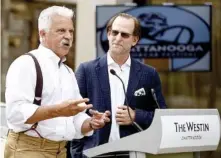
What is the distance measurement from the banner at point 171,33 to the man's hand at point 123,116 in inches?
140

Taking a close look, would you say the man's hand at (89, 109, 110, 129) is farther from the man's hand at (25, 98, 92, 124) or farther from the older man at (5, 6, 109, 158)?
the man's hand at (25, 98, 92, 124)

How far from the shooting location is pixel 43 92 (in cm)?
291

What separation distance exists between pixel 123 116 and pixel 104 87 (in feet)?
0.93

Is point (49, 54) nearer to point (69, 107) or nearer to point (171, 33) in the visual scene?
point (69, 107)

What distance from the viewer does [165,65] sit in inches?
284

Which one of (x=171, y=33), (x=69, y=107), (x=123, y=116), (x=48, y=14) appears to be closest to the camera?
(x=69, y=107)

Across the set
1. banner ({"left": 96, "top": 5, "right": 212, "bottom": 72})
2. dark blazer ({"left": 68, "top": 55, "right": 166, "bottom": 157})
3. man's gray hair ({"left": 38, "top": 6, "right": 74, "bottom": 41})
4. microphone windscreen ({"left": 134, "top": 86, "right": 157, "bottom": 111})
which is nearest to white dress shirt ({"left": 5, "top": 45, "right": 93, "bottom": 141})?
man's gray hair ({"left": 38, "top": 6, "right": 74, "bottom": 41})

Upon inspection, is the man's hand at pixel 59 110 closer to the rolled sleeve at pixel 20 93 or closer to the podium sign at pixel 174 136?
the rolled sleeve at pixel 20 93

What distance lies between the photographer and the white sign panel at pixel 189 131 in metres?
2.85

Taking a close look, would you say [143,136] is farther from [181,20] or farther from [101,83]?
[181,20]

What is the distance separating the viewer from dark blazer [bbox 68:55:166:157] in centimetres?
355

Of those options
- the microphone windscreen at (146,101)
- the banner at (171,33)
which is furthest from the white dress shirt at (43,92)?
the banner at (171,33)

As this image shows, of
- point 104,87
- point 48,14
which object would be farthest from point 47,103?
point 104,87

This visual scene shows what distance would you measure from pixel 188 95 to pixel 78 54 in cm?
152
